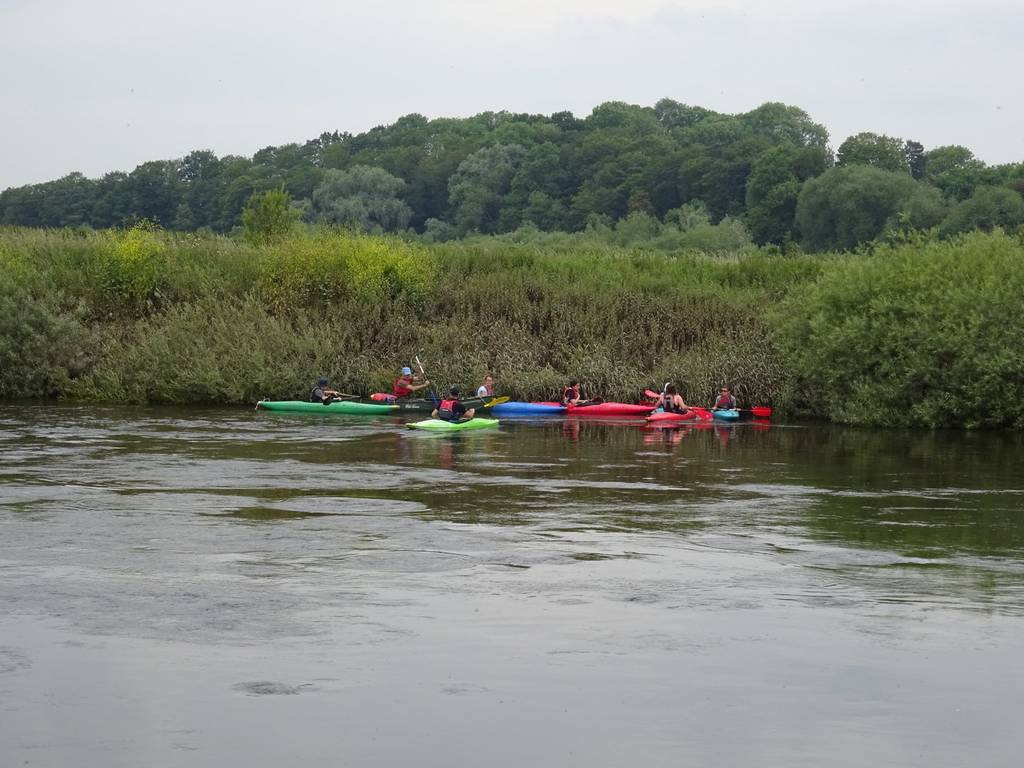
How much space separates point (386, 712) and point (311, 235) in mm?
31003

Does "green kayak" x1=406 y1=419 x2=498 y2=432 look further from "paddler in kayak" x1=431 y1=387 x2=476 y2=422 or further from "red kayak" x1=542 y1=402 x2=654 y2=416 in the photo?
"red kayak" x1=542 y1=402 x2=654 y2=416

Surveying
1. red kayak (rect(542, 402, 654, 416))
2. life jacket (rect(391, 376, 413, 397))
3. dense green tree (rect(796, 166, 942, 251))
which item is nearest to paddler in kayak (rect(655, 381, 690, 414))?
red kayak (rect(542, 402, 654, 416))

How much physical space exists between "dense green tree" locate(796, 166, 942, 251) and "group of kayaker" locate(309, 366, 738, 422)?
40.5 meters

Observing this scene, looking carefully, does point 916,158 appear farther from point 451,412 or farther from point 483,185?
point 451,412

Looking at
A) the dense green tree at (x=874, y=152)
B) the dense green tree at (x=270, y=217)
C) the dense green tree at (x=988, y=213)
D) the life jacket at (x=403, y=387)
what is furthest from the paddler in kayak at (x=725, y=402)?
the dense green tree at (x=874, y=152)

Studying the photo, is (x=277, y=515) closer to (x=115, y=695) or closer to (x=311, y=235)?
(x=115, y=695)

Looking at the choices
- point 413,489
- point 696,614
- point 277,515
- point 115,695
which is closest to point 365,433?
point 413,489

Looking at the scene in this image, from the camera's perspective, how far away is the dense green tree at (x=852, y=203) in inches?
2699

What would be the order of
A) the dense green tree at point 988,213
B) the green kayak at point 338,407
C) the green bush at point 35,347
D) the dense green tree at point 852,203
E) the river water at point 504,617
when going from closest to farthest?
the river water at point 504,617, the green kayak at point 338,407, the green bush at point 35,347, the dense green tree at point 988,213, the dense green tree at point 852,203

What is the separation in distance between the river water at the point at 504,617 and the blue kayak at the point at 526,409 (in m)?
9.94

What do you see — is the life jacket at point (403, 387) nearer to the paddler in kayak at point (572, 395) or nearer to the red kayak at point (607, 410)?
the paddler in kayak at point (572, 395)

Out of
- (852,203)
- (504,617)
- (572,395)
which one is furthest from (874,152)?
(504,617)

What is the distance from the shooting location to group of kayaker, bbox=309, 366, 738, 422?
26000 mm

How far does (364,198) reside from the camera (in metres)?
90.4
